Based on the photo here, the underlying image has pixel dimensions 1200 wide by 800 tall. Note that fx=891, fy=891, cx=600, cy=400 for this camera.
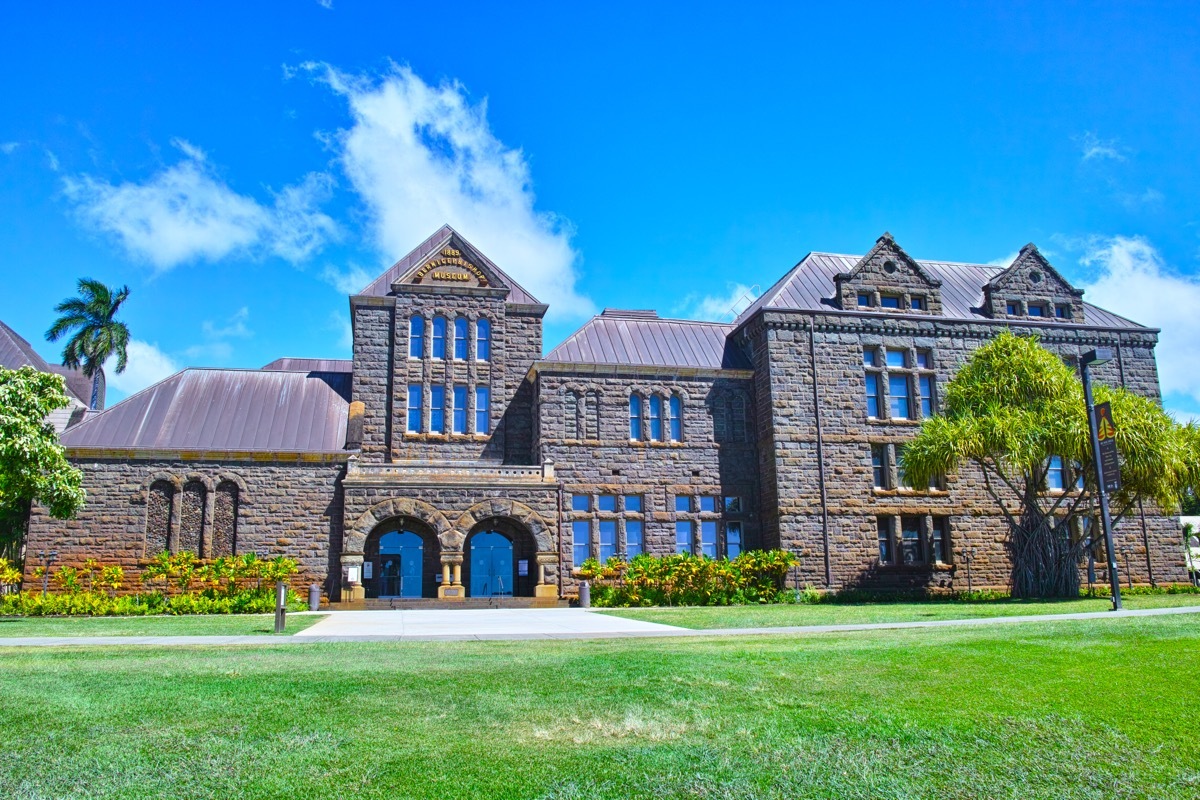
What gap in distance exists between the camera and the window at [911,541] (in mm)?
32750

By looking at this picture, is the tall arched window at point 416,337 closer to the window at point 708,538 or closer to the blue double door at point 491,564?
the blue double door at point 491,564

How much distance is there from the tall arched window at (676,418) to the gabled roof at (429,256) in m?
6.99

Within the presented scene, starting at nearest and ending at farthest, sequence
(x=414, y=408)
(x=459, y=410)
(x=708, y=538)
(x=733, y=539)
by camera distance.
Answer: (x=708, y=538) → (x=733, y=539) → (x=414, y=408) → (x=459, y=410)

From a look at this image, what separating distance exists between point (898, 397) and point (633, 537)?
1157cm

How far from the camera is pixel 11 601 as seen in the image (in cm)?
2558

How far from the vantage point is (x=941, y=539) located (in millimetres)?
33312

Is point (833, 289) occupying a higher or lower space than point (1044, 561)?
higher

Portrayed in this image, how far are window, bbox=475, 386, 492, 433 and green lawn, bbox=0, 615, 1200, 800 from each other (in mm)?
23199

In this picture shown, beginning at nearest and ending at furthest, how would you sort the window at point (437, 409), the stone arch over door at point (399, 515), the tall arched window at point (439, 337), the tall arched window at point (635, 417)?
the stone arch over door at point (399, 515) → the tall arched window at point (635, 417) → the window at point (437, 409) → the tall arched window at point (439, 337)

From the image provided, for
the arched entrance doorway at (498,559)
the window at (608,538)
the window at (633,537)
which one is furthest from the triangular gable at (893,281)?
the arched entrance doorway at (498,559)

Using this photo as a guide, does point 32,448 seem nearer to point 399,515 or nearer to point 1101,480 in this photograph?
point 399,515

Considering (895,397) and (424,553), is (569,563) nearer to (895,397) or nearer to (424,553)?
(424,553)

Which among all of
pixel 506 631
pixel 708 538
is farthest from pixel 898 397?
pixel 506 631

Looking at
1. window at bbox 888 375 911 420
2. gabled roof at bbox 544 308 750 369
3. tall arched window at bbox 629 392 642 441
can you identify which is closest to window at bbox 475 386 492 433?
gabled roof at bbox 544 308 750 369
